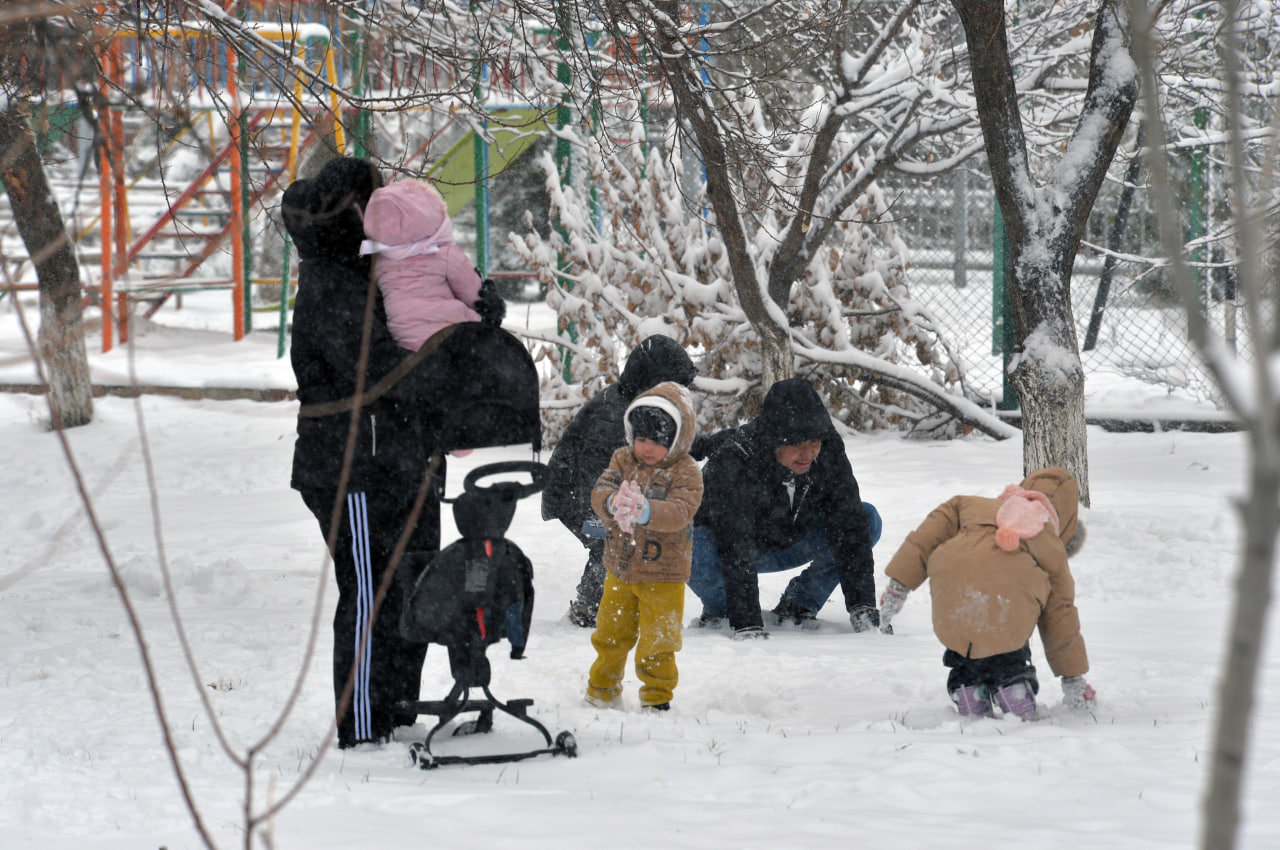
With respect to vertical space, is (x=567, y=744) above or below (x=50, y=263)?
below

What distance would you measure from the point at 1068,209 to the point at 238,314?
10403 mm

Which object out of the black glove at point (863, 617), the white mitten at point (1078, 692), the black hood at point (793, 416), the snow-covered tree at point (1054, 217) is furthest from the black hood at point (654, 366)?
the snow-covered tree at point (1054, 217)

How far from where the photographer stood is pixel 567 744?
10.3ft

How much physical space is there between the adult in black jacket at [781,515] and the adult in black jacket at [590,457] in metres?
0.37

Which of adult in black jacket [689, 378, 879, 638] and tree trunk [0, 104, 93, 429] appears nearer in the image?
adult in black jacket [689, 378, 879, 638]

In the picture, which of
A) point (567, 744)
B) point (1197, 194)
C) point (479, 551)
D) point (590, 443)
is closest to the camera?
point (479, 551)

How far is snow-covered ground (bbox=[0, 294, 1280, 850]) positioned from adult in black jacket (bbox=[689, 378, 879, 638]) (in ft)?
0.63

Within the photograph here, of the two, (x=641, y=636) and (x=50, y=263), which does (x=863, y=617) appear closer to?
(x=641, y=636)

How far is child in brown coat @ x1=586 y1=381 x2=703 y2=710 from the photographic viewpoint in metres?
3.69

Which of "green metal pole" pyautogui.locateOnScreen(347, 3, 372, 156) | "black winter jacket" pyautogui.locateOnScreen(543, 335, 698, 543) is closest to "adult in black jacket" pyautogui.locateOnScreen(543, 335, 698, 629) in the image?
"black winter jacket" pyautogui.locateOnScreen(543, 335, 698, 543)

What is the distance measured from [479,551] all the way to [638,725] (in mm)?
813

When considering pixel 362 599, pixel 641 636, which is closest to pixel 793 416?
pixel 641 636

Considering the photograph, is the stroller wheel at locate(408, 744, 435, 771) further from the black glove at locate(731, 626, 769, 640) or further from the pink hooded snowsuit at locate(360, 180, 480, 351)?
the black glove at locate(731, 626, 769, 640)

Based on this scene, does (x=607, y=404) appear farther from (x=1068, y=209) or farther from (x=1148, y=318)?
(x=1148, y=318)
